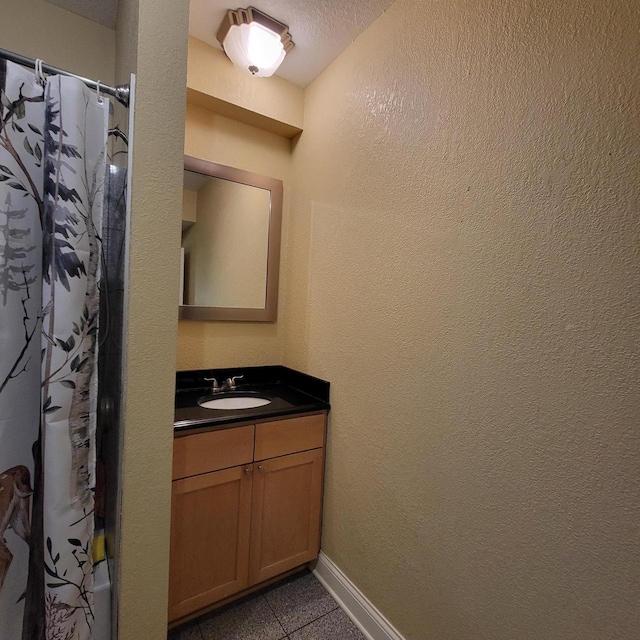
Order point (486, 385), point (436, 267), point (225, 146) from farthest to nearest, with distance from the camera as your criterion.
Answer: point (225, 146), point (436, 267), point (486, 385)

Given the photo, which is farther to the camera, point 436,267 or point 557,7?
point 436,267

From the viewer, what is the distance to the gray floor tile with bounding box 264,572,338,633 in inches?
55.2

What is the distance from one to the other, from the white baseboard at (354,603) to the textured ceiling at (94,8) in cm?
268

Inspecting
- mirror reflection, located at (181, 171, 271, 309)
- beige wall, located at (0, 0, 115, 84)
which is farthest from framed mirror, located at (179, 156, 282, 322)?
beige wall, located at (0, 0, 115, 84)

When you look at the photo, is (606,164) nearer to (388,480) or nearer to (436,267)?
(436,267)

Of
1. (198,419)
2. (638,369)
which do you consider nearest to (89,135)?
(198,419)

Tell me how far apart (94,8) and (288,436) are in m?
2.07

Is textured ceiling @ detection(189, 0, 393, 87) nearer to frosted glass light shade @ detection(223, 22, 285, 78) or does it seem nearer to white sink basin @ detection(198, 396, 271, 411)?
frosted glass light shade @ detection(223, 22, 285, 78)

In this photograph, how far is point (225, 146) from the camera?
1.77 m

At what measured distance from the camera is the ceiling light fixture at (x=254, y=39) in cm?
139

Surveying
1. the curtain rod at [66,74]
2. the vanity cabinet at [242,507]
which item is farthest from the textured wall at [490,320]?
the curtain rod at [66,74]

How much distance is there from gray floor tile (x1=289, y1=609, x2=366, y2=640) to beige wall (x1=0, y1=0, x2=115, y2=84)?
8.41 ft

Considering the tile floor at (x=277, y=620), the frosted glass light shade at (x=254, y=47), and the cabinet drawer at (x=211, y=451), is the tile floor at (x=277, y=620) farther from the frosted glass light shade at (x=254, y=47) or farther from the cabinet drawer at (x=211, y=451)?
the frosted glass light shade at (x=254, y=47)

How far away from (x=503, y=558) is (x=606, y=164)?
1046 millimetres
